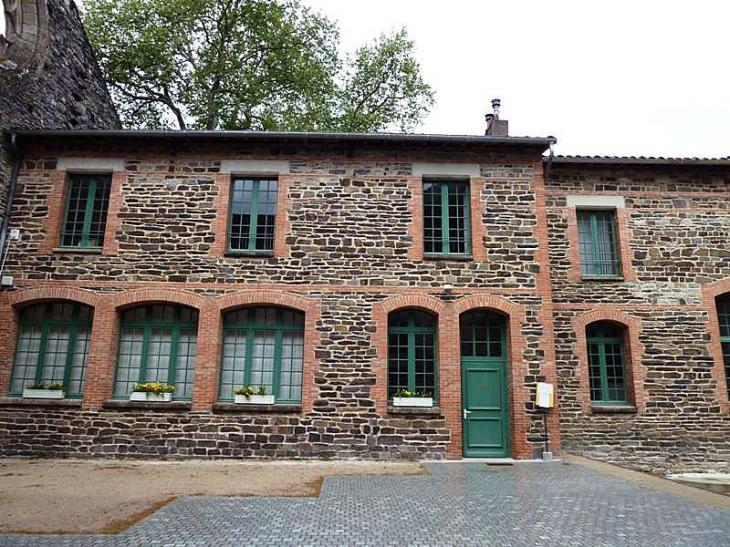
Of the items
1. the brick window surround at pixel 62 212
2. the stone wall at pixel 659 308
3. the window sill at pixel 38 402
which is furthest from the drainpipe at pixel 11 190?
the stone wall at pixel 659 308

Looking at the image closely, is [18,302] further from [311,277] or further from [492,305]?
[492,305]

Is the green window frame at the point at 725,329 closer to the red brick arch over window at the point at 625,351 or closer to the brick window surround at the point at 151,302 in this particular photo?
the red brick arch over window at the point at 625,351

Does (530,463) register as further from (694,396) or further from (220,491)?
(220,491)

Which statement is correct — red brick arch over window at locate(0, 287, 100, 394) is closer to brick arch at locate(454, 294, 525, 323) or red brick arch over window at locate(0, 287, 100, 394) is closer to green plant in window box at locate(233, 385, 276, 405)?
green plant in window box at locate(233, 385, 276, 405)

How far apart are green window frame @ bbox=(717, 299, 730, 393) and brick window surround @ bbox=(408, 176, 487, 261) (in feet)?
18.9

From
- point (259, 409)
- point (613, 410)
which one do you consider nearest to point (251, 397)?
point (259, 409)

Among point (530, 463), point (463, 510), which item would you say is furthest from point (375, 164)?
point (463, 510)

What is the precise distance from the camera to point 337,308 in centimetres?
1040

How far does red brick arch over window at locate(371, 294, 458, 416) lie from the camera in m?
10.1

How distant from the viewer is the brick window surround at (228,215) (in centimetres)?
1064

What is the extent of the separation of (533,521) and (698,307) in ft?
27.0

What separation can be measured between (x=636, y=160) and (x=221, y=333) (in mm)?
9562

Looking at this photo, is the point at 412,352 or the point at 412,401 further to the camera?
the point at 412,352

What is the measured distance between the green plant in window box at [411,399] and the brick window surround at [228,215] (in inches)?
138
